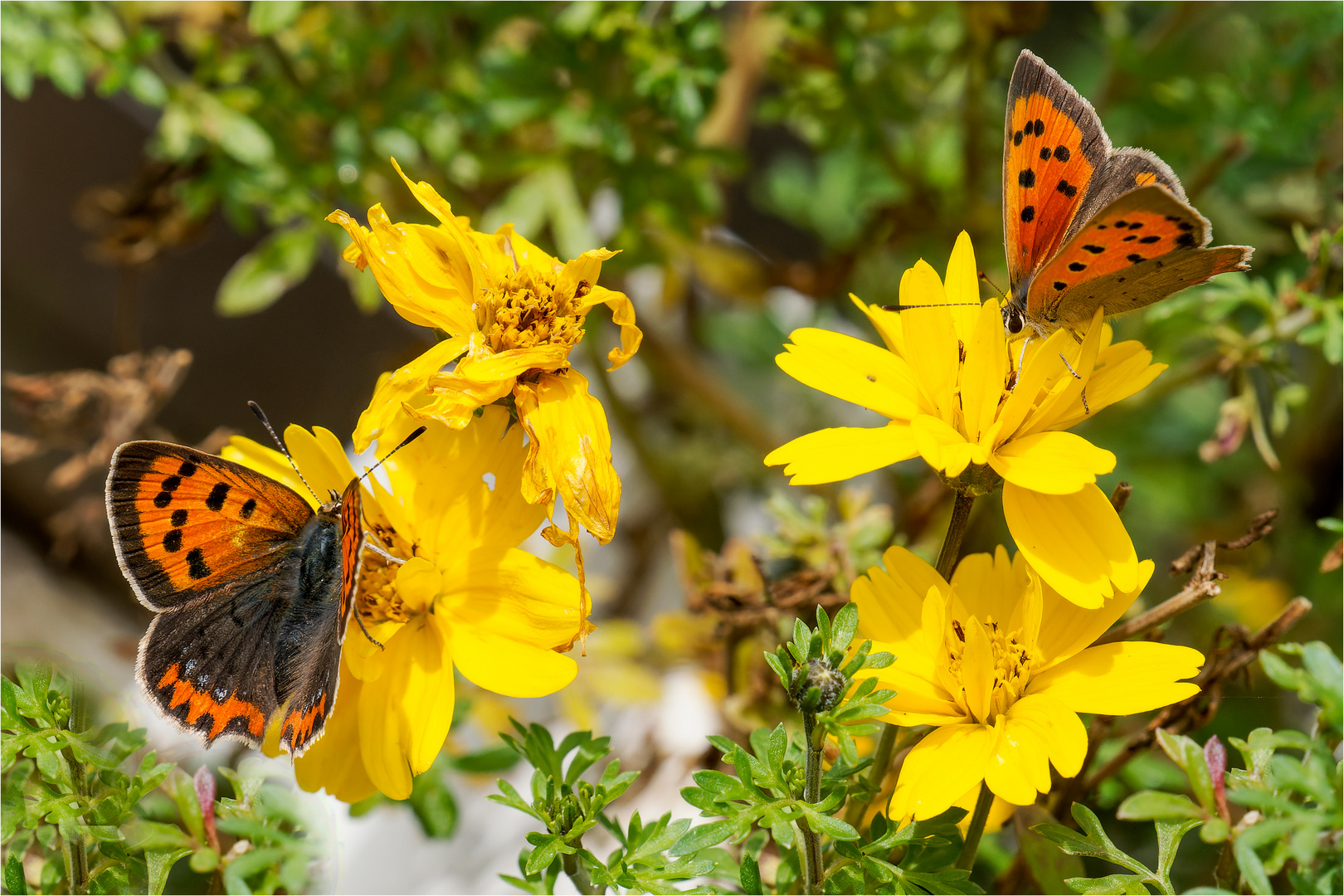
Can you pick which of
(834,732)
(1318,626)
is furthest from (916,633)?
(1318,626)

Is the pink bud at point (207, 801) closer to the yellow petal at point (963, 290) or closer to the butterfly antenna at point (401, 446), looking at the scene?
the butterfly antenna at point (401, 446)

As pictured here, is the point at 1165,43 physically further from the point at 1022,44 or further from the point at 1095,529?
the point at 1095,529

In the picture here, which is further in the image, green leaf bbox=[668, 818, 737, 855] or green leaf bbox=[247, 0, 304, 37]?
green leaf bbox=[247, 0, 304, 37]

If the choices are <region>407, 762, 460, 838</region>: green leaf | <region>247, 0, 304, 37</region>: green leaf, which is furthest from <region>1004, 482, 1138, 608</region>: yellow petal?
<region>247, 0, 304, 37</region>: green leaf

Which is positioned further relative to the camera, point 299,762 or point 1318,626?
point 1318,626

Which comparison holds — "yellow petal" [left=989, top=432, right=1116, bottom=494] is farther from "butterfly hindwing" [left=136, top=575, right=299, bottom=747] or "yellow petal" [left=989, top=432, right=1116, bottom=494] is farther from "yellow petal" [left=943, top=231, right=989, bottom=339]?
"butterfly hindwing" [left=136, top=575, right=299, bottom=747]

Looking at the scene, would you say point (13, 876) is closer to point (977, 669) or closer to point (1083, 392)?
point (977, 669)
